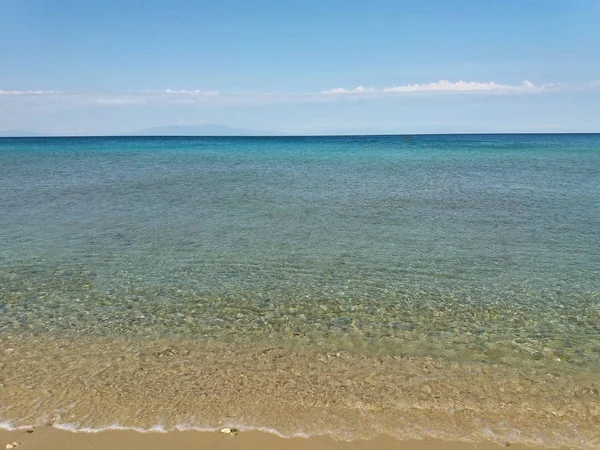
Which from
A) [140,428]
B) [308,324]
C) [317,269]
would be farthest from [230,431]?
[317,269]

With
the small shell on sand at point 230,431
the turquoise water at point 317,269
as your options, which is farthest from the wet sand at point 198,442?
the turquoise water at point 317,269

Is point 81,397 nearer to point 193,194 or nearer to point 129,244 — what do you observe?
point 129,244

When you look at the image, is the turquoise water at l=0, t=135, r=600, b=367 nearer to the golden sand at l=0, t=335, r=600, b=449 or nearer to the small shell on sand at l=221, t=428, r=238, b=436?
the golden sand at l=0, t=335, r=600, b=449

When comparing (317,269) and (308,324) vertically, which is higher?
(317,269)

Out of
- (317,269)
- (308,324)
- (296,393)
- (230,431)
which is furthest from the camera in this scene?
(317,269)

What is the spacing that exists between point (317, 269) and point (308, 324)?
3264 millimetres

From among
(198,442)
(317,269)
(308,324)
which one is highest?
(317,269)

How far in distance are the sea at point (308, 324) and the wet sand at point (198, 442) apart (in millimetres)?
143

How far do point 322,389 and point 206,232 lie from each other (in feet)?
34.2

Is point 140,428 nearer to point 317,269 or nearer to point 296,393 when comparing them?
point 296,393

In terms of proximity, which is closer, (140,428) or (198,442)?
(198,442)

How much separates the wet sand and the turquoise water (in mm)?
2306

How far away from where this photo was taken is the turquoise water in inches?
339

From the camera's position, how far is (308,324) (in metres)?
8.78
